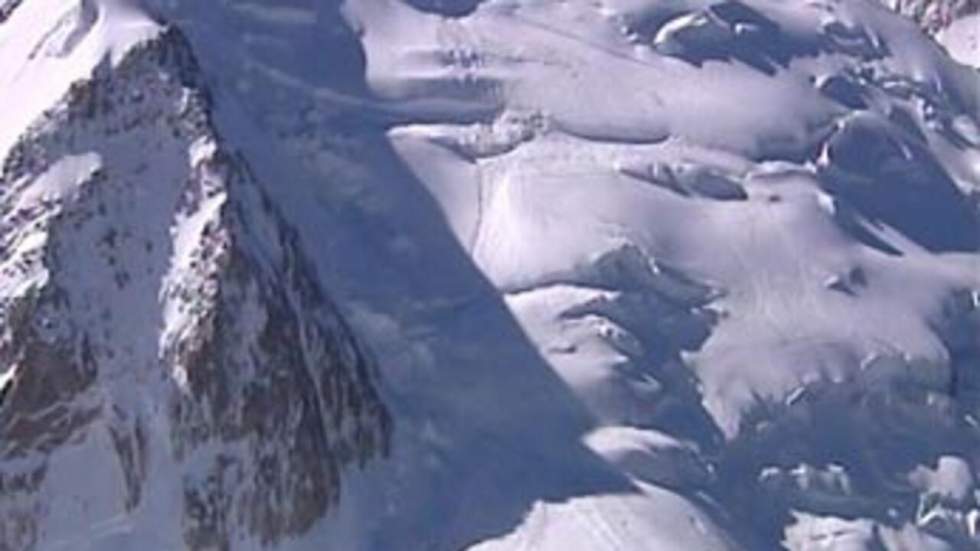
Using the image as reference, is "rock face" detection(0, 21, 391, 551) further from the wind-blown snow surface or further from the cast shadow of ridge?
the cast shadow of ridge

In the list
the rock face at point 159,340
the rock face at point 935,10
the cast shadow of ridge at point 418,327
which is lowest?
the rock face at point 935,10

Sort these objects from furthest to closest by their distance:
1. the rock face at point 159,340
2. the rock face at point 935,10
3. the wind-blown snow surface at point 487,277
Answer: the rock face at point 935,10 < the wind-blown snow surface at point 487,277 < the rock face at point 159,340

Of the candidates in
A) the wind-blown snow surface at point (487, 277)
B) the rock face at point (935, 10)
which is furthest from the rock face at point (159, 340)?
the rock face at point (935, 10)

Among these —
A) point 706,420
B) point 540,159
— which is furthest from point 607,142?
point 706,420

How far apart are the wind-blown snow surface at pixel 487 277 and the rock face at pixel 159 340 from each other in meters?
0.06

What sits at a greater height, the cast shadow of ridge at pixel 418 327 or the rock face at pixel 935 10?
the cast shadow of ridge at pixel 418 327

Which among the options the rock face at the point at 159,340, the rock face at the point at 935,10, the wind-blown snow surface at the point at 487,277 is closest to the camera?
the rock face at the point at 159,340

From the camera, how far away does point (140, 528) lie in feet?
214

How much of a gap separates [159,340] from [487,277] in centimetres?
814

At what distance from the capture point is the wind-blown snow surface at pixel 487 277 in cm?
6644

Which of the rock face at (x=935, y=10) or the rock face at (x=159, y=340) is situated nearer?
the rock face at (x=159, y=340)

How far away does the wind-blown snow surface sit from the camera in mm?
66438

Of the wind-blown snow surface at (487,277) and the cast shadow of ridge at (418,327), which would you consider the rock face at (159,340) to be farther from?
the cast shadow of ridge at (418,327)

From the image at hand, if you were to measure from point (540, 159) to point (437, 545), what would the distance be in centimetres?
1050
